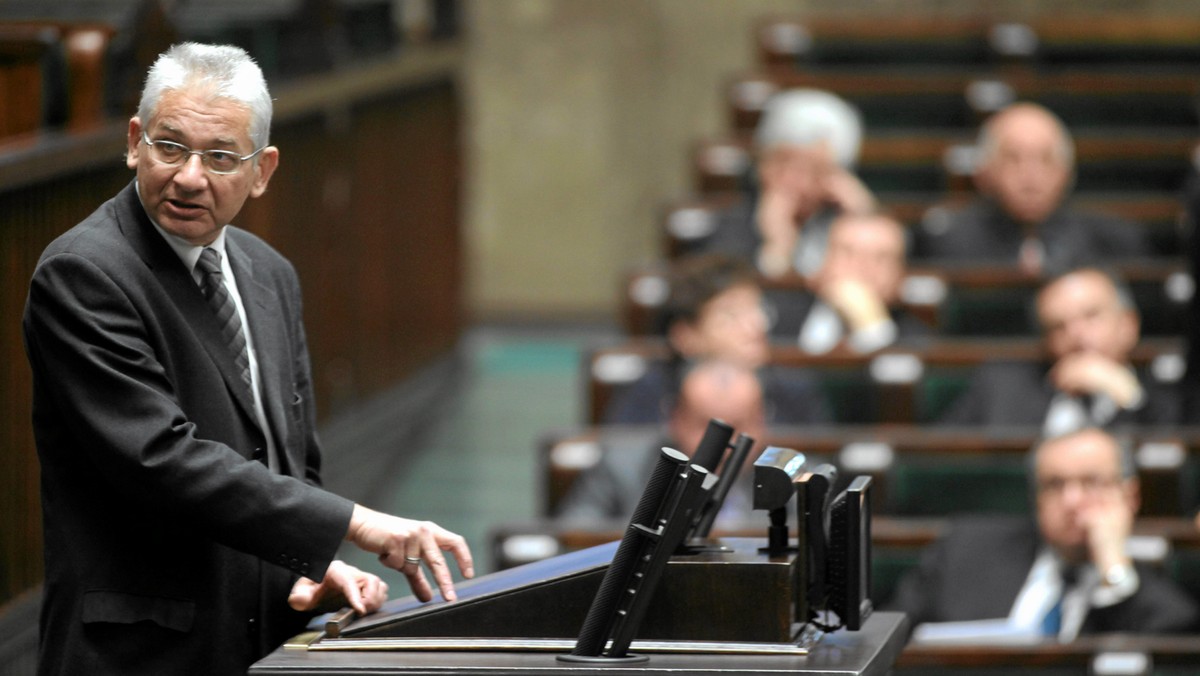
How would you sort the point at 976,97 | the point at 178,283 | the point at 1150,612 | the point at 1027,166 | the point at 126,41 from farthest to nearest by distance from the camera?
the point at 976,97 → the point at 1027,166 → the point at 1150,612 → the point at 126,41 → the point at 178,283

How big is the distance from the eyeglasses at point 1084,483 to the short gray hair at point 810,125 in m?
2.28

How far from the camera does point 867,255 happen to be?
5449 mm

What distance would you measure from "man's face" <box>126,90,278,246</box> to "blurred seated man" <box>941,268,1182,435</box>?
3.42 metres

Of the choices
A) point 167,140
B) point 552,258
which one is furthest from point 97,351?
point 552,258

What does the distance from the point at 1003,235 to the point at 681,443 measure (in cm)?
229

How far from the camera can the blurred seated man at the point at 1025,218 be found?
5891mm

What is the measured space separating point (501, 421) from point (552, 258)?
6.74 ft

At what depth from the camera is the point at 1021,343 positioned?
5566 mm

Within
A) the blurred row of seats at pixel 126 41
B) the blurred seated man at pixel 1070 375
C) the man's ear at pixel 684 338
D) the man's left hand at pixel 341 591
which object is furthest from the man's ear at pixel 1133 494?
the man's left hand at pixel 341 591

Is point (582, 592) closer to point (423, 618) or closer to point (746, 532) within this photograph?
point (423, 618)

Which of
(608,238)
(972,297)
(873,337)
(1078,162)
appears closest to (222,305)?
(873,337)

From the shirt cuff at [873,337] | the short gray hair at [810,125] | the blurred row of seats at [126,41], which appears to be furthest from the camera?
the short gray hair at [810,125]

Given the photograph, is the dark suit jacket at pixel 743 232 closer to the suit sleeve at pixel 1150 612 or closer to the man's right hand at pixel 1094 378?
the man's right hand at pixel 1094 378

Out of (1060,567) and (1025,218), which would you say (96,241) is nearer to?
(1060,567)
